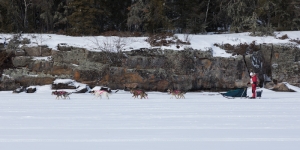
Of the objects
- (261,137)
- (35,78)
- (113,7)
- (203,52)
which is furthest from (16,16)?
(261,137)

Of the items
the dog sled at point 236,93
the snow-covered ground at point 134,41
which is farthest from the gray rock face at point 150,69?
the dog sled at point 236,93

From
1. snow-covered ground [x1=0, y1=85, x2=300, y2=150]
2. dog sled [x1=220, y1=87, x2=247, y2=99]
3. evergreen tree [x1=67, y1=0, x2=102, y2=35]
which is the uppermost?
evergreen tree [x1=67, y1=0, x2=102, y2=35]

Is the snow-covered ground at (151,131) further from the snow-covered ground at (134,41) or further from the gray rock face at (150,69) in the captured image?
the snow-covered ground at (134,41)

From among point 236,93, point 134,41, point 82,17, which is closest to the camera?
point 236,93

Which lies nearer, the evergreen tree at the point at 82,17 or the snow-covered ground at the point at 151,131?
the snow-covered ground at the point at 151,131

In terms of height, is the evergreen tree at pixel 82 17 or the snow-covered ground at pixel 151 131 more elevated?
the evergreen tree at pixel 82 17

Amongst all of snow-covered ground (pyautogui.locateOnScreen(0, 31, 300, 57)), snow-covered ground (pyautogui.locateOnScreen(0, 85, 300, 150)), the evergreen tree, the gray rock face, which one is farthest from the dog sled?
the evergreen tree

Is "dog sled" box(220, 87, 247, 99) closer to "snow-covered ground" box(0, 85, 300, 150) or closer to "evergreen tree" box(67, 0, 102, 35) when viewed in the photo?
"snow-covered ground" box(0, 85, 300, 150)

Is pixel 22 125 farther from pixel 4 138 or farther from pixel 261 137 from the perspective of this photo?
pixel 261 137

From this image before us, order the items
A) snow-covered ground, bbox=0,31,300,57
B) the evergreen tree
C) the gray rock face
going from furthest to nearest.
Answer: the evergreen tree → snow-covered ground, bbox=0,31,300,57 → the gray rock face

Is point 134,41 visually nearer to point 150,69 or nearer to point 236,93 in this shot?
point 150,69

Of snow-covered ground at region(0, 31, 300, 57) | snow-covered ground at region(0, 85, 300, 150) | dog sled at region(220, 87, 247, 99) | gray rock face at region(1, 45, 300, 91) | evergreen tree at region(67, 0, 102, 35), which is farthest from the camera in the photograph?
evergreen tree at region(67, 0, 102, 35)

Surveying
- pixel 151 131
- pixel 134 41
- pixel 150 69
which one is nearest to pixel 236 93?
pixel 150 69

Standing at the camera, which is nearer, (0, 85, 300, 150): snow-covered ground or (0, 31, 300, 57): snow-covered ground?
(0, 85, 300, 150): snow-covered ground
